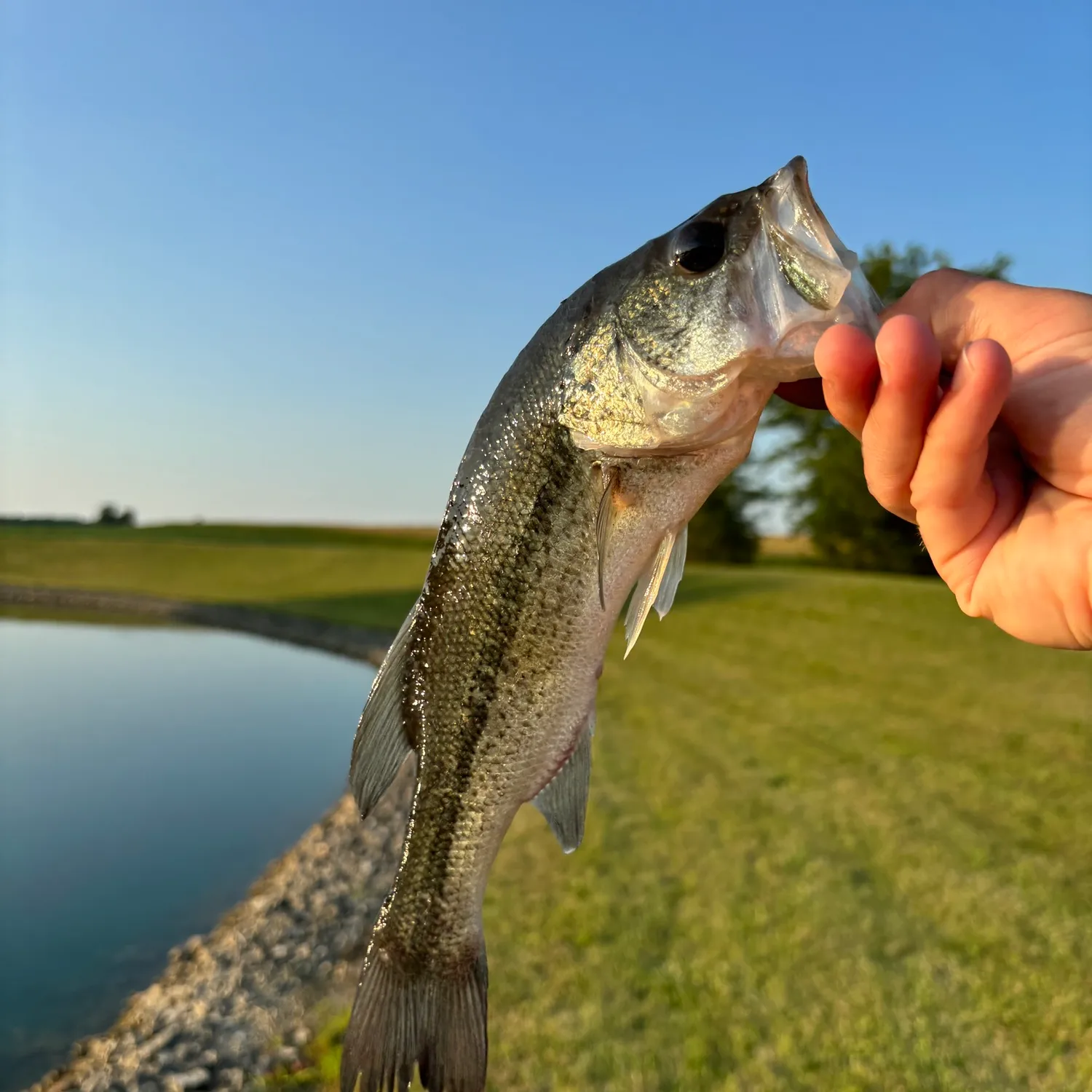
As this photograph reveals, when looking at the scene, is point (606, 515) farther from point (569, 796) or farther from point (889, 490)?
point (569, 796)

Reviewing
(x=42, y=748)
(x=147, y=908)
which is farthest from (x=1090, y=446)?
(x=42, y=748)

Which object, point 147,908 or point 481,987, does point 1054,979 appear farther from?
point 147,908

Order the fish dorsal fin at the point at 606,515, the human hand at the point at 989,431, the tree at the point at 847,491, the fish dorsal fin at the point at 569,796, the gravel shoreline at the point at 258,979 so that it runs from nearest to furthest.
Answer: the human hand at the point at 989,431
the fish dorsal fin at the point at 606,515
the fish dorsal fin at the point at 569,796
the gravel shoreline at the point at 258,979
the tree at the point at 847,491

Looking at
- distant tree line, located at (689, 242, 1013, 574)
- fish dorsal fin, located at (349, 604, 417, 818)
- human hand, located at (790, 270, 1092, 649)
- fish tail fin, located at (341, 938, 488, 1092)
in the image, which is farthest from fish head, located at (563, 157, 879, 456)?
distant tree line, located at (689, 242, 1013, 574)

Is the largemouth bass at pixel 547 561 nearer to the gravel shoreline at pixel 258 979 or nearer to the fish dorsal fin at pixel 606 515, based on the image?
the fish dorsal fin at pixel 606 515

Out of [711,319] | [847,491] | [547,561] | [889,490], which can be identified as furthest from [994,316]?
[847,491]

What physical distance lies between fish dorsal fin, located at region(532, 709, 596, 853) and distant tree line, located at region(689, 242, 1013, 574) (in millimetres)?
34307

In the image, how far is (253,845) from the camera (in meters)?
9.46

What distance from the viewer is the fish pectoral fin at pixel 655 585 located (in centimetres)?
221

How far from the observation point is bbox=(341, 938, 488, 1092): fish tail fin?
215 centimetres

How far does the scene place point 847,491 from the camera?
118 ft

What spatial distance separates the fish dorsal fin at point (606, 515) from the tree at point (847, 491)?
114 feet

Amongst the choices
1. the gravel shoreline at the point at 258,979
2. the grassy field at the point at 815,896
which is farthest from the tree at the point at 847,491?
the gravel shoreline at the point at 258,979

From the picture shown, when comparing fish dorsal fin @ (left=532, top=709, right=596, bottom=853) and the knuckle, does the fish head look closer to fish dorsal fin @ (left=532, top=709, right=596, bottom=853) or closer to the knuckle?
the knuckle
